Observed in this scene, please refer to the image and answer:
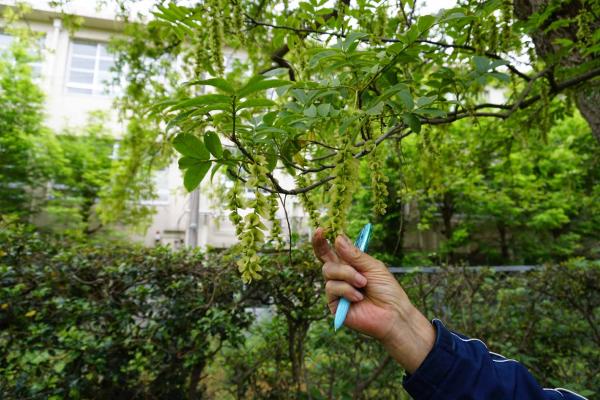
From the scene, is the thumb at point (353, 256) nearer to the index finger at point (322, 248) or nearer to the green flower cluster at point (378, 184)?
the index finger at point (322, 248)

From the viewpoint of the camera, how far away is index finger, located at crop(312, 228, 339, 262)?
104cm

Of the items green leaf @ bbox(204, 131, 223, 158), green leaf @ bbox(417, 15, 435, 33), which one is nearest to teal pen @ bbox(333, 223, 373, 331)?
green leaf @ bbox(204, 131, 223, 158)

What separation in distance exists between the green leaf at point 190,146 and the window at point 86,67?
16.1 metres

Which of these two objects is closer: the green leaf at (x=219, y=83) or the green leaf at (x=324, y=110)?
the green leaf at (x=219, y=83)

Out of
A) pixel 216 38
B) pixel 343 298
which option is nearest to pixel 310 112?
pixel 343 298

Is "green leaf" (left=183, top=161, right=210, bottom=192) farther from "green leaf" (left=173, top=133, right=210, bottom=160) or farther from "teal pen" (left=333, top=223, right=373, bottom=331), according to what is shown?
"teal pen" (left=333, top=223, right=373, bottom=331)

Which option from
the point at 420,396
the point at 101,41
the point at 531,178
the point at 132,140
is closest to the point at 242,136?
the point at 420,396

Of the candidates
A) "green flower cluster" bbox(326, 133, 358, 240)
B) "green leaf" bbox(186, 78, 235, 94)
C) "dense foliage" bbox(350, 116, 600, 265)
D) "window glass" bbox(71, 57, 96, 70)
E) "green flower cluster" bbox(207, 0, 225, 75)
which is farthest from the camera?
"window glass" bbox(71, 57, 96, 70)

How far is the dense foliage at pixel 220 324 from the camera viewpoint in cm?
278

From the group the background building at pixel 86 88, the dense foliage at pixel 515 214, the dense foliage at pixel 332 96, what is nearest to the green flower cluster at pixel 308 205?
the dense foliage at pixel 332 96

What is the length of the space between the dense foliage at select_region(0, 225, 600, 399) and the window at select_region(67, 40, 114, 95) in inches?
543

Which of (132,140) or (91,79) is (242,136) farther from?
(91,79)

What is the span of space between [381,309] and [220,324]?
6.95ft

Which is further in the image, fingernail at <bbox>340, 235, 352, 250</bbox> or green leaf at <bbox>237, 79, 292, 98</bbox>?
fingernail at <bbox>340, 235, 352, 250</bbox>
